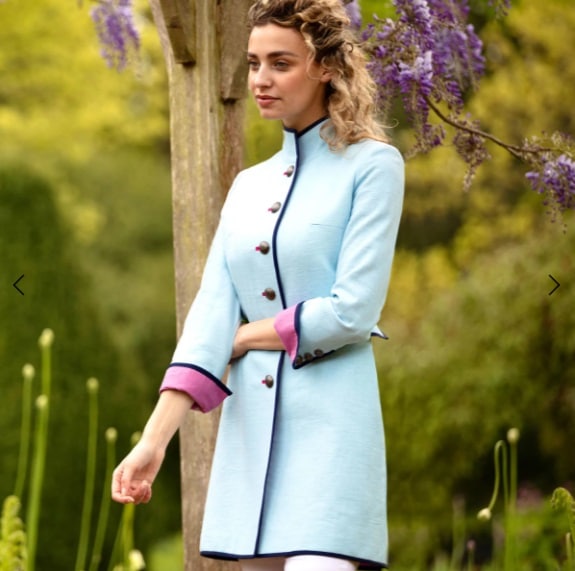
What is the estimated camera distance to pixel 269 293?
254 cm

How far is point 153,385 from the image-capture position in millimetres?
8617

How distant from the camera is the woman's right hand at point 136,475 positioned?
7.72ft

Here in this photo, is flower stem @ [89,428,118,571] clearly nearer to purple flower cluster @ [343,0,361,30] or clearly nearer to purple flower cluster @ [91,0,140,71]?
purple flower cluster @ [91,0,140,71]

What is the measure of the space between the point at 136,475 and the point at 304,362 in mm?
422

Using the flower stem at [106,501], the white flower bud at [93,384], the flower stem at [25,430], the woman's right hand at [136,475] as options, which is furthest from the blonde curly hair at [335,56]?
the flower stem at [106,501]

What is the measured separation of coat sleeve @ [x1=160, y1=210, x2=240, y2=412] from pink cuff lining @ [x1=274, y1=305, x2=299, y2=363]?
0.56ft

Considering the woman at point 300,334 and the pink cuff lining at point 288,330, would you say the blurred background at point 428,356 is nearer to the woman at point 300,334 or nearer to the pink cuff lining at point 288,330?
the woman at point 300,334

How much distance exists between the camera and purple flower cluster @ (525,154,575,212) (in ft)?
10.4

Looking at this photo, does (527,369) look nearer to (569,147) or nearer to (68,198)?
(569,147)

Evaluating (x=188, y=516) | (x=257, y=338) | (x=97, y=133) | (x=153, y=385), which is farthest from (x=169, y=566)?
(x=97, y=133)

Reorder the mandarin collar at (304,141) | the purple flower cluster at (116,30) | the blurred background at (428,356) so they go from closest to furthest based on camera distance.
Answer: the mandarin collar at (304,141)
the purple flower cluster at (116,30)
the blurred background at (428,356)

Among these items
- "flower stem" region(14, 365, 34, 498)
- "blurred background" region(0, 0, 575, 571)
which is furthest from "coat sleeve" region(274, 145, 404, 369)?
"flower stem" region(14, 365, 34, 498)

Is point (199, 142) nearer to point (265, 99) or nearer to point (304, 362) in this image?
point (265, 99)

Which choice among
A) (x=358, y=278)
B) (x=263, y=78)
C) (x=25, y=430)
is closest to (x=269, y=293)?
(x=358, y=278)
